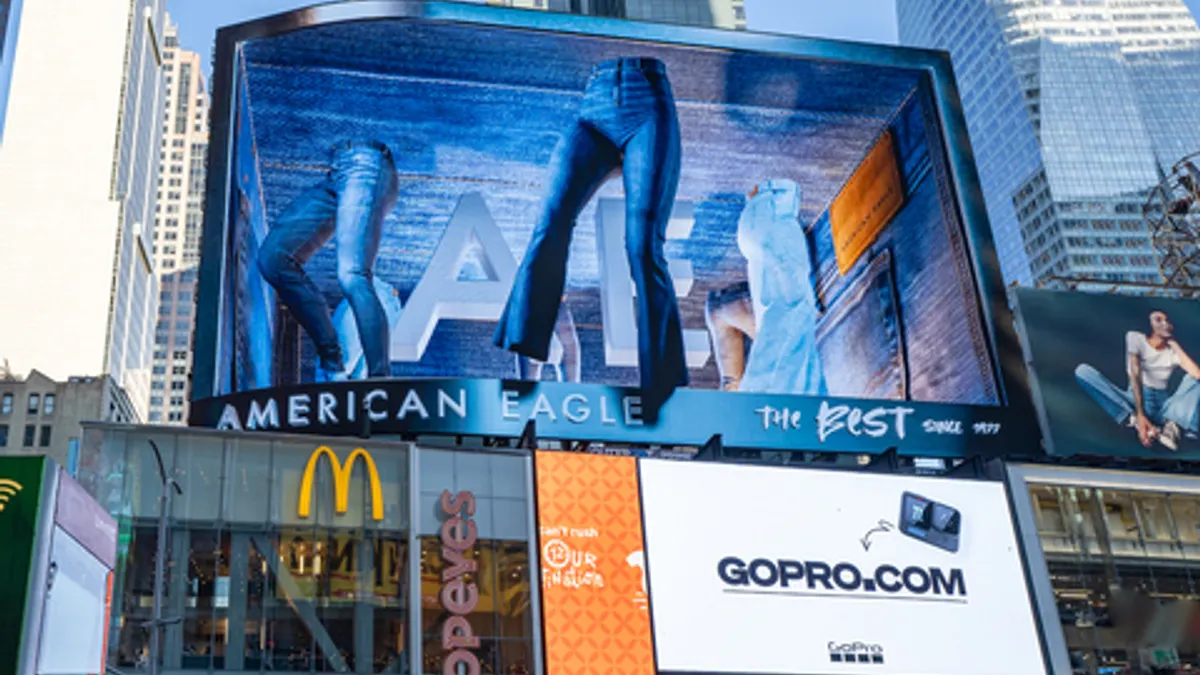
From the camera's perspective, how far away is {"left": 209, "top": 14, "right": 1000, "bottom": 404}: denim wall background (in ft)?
147

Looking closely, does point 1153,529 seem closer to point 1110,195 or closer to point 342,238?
point 342,238

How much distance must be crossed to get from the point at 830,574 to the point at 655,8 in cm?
10530

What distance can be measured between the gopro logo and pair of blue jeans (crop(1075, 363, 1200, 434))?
1348 cm

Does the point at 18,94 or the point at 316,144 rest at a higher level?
the point at 18,94

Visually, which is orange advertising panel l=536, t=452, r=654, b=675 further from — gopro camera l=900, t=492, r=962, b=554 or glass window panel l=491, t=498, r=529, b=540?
gopro camera l=900, t=492, r=962, b=554

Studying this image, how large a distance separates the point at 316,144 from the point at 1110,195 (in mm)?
127862

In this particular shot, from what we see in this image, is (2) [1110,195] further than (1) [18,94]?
No

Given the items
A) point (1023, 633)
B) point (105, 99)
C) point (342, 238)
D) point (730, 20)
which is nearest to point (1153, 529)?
point (1023, 633)

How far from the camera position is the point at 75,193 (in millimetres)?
158250

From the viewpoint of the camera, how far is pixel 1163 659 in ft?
138

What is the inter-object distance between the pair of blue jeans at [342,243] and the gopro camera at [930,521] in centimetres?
1688

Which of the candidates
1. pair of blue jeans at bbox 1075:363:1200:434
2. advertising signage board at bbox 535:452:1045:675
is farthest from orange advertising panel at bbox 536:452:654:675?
pair of blue jeans at bbox 1075:363:1200:434

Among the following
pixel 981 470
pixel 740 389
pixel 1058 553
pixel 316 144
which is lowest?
pixel 1058 553

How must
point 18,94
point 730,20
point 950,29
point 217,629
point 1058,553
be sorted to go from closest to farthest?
point 217,629 → point 1058,553 → point 730,20 → point 18,94 → point 950,29
